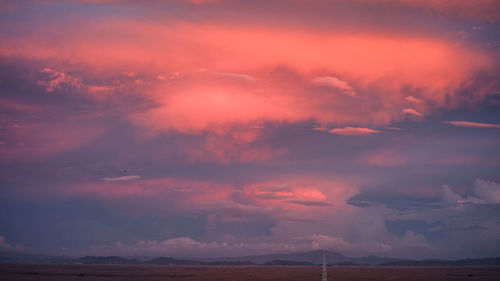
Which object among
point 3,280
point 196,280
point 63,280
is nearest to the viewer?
point 3,280

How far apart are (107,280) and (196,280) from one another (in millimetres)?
31331

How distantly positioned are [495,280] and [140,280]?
135m

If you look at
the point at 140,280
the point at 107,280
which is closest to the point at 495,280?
the point at 140,280

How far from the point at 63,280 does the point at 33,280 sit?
34.0ft

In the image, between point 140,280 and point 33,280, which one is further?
point 140,280

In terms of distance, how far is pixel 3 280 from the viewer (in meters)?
142

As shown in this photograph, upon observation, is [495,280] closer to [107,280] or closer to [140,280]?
[140,280]

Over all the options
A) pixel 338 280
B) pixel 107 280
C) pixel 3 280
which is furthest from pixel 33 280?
pixel 338 280

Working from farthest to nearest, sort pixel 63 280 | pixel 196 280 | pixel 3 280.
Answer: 1. pixel 196 280
2. pixel 63 280
3. pixel 3 280

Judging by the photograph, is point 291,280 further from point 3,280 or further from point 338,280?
point 3,280

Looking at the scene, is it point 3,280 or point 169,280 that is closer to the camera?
point 3,280

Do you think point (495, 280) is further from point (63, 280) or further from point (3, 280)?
point (3, 280)

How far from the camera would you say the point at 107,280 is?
15562 cm

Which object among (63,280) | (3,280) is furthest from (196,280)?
(3,280)
